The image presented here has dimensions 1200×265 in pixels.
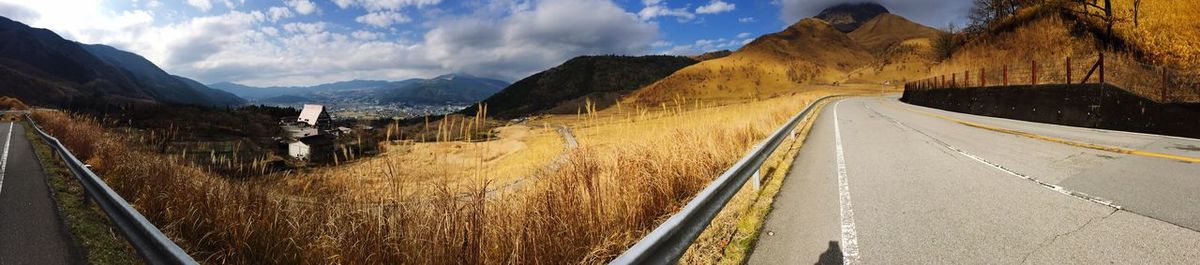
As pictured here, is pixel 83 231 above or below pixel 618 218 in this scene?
below

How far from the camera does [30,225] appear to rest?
704cm

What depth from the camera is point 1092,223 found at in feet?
13.4

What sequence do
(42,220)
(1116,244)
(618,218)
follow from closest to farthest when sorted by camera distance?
(1116,244) < (618,218) < (42,220)

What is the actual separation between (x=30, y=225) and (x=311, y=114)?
91.8m

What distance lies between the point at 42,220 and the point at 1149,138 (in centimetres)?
1894

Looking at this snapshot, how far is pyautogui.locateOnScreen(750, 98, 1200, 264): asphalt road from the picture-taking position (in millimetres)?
3572

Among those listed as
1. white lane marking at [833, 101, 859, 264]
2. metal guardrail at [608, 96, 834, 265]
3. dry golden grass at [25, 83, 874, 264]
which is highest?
metal guardrail at [608, 96, 834, 265]

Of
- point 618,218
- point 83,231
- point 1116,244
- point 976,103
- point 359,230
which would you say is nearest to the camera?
point 1116,244

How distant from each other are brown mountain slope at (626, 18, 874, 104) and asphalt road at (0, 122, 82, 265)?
6054 centimetres

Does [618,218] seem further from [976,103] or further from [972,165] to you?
[976,103]

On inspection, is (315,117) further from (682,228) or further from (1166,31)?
(1166,31)

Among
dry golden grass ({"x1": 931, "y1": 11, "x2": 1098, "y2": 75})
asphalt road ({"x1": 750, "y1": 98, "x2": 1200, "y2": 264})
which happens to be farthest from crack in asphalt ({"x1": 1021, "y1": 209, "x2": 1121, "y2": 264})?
dry golden grass ({"x1": 931, "y1": 11, "x2": 1098, "y2": 75})

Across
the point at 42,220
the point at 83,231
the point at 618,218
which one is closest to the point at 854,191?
the point at 618,218

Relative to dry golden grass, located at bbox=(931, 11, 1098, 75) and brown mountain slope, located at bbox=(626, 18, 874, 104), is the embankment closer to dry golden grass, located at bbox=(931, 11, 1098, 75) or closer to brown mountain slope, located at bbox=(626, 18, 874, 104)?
dry golden grass, located at bbox=(931, 11, 1098, 75)
